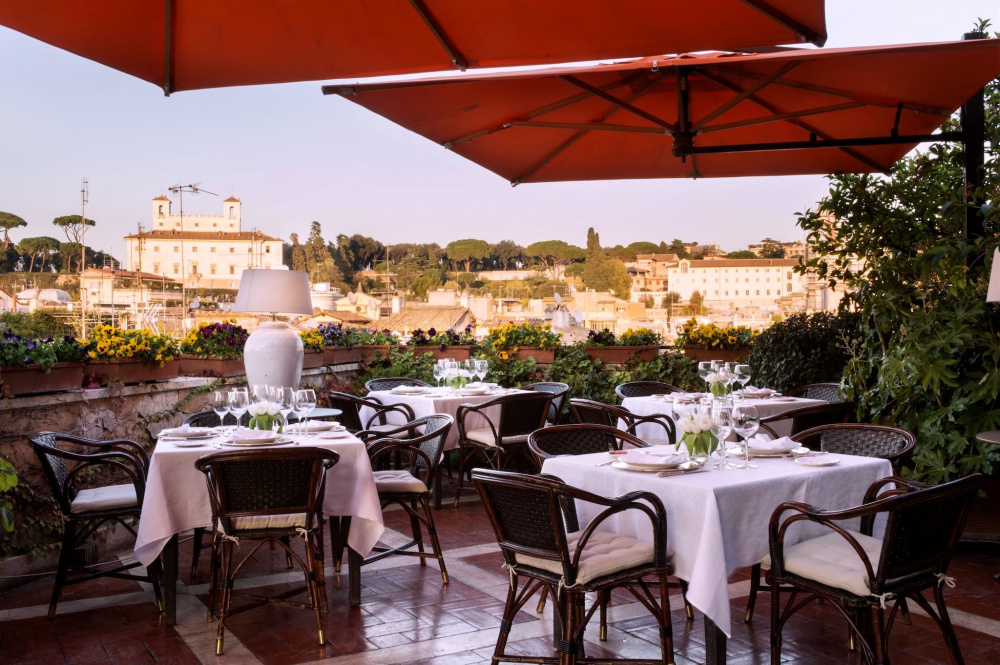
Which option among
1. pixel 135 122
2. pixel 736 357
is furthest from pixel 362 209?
pixel 736 357

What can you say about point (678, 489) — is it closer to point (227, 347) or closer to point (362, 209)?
point (227, 347)

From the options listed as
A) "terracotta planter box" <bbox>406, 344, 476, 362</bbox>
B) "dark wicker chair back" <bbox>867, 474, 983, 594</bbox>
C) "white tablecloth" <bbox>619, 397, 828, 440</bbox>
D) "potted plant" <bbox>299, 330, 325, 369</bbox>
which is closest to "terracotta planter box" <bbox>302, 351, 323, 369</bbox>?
"potted plant" <bbox>299, 330, 325, 369</bbox>

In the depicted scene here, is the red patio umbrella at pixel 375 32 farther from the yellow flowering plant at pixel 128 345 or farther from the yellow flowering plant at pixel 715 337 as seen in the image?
the yellow flowering plant at pixel 715 337

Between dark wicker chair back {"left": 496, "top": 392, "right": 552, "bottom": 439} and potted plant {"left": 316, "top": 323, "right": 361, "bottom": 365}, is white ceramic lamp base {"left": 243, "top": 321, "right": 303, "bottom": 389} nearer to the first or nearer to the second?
dark wicker chair back {"left": 496, "top": 392, "right": 552, "bottom": 439}

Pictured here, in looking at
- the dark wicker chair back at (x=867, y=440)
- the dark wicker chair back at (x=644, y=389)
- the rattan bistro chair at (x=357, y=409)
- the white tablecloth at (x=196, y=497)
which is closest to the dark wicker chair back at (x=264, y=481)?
the white tablecloth at (x=196, y=497)

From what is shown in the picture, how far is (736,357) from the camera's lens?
7.86 m

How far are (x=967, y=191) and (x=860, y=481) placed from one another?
241 cm

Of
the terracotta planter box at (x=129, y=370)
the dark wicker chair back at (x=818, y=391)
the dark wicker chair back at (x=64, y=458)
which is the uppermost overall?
the terracotta planter box at (x=129, y=370)

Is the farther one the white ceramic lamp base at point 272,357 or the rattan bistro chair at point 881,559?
the white ceramic lamp base at point 272,357

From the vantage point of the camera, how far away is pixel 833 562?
111 inches

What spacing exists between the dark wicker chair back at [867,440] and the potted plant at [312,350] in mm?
4488

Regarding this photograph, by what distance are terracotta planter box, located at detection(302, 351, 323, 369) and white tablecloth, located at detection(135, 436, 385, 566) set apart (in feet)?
11.2

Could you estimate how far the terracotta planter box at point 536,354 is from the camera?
7918 millimetres

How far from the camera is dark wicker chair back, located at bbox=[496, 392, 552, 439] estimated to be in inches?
239
